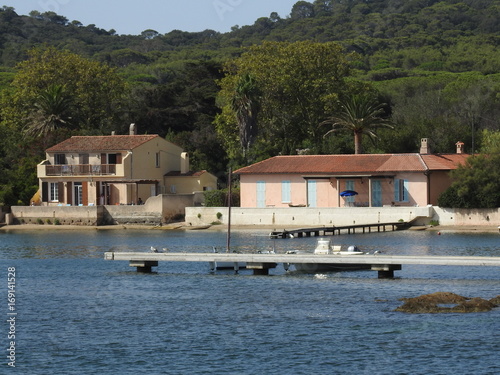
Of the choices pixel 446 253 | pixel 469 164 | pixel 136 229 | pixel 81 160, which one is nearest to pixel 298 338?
pixel 446 253

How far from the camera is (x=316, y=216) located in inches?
2721

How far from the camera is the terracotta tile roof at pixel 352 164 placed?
70312 millimetres

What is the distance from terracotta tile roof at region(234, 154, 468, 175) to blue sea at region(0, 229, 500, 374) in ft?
59.7

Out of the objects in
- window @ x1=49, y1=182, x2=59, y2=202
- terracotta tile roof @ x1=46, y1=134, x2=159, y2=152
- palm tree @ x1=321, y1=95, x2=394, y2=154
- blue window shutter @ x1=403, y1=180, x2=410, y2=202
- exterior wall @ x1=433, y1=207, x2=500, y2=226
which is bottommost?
exterior wall @ x1=433, y1=207, x2=500, y2=226

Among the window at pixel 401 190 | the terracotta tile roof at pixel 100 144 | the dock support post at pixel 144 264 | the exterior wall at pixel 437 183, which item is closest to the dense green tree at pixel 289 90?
the terracotta tile roof at pixel 100 144

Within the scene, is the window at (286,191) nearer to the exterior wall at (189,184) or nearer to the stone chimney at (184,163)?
the exterior wall at (189,184)

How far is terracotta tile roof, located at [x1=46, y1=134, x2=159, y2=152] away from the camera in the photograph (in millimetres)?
79062

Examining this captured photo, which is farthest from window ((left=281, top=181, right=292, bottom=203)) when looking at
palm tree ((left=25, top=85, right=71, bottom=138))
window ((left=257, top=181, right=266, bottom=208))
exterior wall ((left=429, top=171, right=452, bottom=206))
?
palm tree ((left=25, top=85, right=71, bottom=138))

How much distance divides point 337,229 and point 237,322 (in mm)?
33277

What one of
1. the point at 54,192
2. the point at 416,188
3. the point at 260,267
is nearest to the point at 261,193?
the point at 416,188

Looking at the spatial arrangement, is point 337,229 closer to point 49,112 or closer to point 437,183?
point 437,183

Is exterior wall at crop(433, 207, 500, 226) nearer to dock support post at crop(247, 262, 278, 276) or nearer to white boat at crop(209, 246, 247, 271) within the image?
white boat at crop(209, 246, 247, 271)

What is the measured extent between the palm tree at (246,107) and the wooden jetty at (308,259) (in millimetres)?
38491

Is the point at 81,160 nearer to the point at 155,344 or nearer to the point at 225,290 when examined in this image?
the point at 225,290
